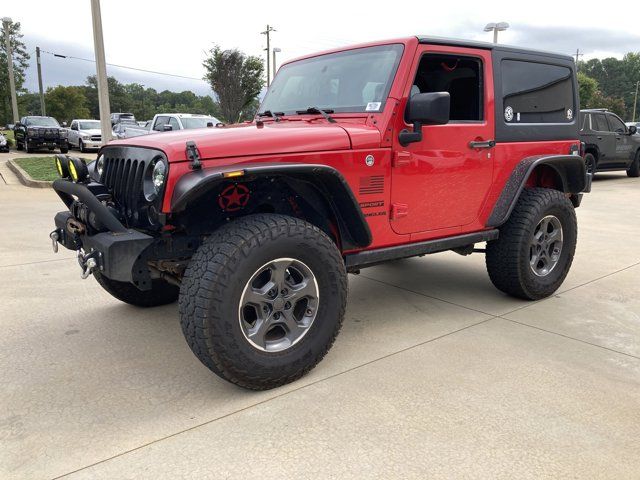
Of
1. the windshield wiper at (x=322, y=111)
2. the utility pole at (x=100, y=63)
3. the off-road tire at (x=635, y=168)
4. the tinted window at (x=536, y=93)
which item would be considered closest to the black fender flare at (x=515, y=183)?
the tinted window at (x=536, y=93)

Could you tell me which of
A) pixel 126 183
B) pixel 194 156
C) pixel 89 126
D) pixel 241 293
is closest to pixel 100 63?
pixel 126 183

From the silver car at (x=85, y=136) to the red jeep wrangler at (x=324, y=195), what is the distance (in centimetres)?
2141

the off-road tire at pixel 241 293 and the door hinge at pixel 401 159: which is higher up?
the door hinge at pixel 401 159

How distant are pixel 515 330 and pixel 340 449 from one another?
6.38 feet

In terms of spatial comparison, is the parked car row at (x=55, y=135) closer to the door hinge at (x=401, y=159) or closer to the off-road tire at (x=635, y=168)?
the off-road tire at (x=635, y=168)

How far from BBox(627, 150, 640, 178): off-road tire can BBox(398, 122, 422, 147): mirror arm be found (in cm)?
1491

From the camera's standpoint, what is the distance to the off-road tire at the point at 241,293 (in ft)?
8.45

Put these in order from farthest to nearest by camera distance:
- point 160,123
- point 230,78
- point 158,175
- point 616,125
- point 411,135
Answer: point 230,78 → point 160,123 → point 616,125 → point 411,135 → point 158,175

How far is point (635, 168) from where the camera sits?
1570 centimetres

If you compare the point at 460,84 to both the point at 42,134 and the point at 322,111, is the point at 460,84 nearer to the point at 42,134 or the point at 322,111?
the point at 322,111

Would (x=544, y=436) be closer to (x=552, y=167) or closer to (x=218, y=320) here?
(x=218, y=320)

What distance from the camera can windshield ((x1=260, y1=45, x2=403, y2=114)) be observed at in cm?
343

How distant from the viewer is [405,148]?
3.37 metres

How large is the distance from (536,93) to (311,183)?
7.74 ft
